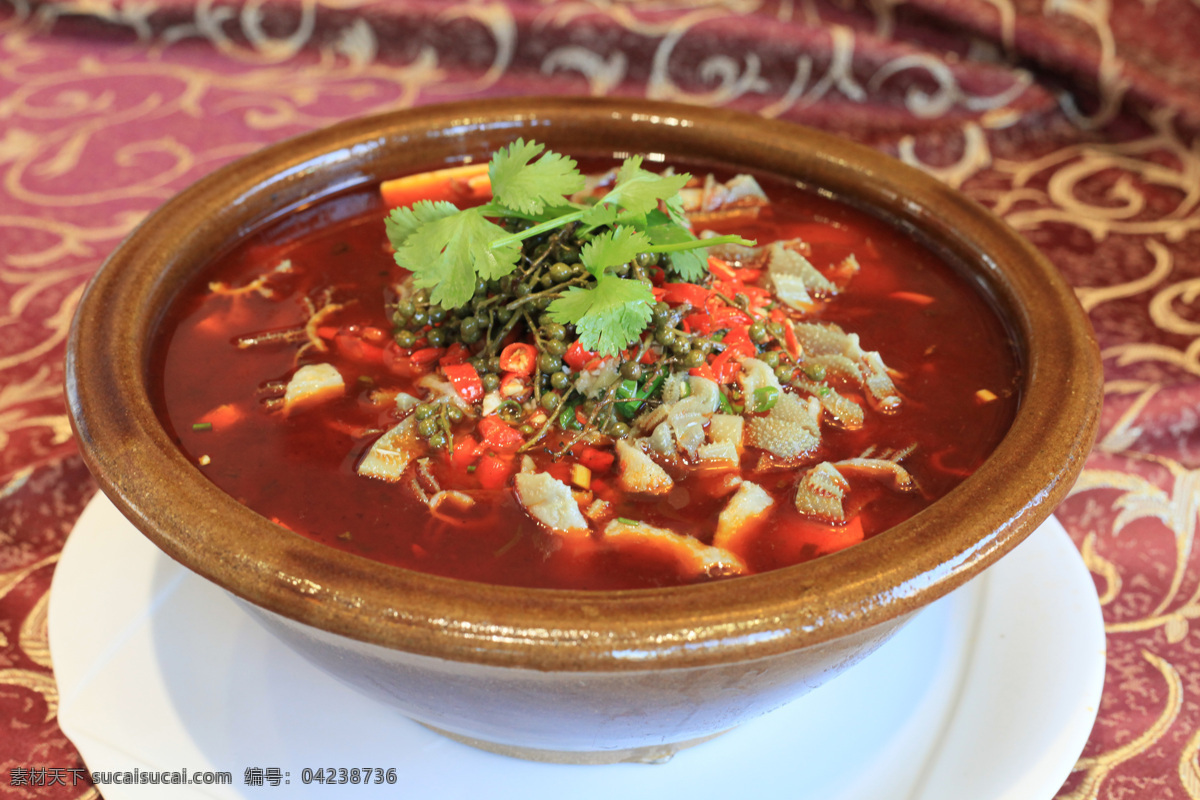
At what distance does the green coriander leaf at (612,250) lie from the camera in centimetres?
185

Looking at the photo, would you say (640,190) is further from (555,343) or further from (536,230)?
(555,343)

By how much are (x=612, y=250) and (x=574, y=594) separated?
675mm

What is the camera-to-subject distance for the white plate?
72.3 inches

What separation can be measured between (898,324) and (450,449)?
0.99 metres

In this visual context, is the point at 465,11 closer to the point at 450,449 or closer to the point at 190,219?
the point at 190,219

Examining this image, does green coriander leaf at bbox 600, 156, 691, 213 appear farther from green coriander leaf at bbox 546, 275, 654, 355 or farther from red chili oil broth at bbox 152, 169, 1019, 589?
red chili oil broth at bbox 152, 169, 1019, 589

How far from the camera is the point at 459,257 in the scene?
6.26 feet

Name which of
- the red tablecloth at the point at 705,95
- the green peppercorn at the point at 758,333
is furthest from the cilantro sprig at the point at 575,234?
the red tablecloth at the point at 705,95

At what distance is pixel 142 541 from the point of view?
2256 millimetres

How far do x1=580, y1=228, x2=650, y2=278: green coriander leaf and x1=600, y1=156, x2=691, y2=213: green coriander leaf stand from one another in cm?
12

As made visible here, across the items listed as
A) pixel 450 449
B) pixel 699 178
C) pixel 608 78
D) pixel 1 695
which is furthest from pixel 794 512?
pixel 608 78

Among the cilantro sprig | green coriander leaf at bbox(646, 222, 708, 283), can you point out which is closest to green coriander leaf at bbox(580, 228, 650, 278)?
the cilantro sprig

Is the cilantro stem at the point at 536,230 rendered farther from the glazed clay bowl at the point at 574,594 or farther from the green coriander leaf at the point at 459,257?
the glazed clay bowl at the point at 574,594

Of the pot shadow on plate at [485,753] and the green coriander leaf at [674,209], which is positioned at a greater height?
the green coriander leaf at [674,209]
